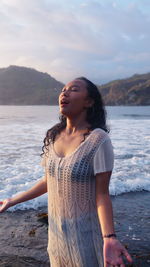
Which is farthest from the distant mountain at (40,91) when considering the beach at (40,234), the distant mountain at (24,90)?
the beach at (40,234)

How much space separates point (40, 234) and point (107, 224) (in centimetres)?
379

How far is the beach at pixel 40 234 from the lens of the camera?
169 inches

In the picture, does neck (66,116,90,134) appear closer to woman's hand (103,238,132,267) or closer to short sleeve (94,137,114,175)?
short sleeve (94,137,114,175)

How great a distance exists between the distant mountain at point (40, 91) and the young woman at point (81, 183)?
98.4 meters

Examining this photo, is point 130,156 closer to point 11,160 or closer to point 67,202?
point 11,160

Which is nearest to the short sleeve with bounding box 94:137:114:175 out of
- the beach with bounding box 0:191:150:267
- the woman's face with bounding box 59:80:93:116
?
the woman's face with bounding box 59:80:93:116

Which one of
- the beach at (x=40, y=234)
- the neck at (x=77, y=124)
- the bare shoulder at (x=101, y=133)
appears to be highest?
the neck at (x=77, y=124)

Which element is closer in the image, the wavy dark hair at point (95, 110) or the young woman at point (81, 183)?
the young woman at point (81, 183)

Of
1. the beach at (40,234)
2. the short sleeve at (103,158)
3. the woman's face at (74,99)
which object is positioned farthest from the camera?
the beach at (40,234)

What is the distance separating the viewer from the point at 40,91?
360 ft

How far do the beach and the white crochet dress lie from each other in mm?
2637

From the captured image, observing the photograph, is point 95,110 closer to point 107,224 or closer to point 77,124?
point 77,124

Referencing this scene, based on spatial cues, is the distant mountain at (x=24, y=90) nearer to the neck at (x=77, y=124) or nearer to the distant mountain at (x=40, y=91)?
the distant mountain at (x=40, y=91)

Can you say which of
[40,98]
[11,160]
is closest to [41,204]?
[11,160]
